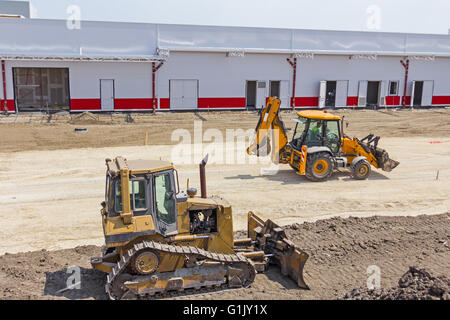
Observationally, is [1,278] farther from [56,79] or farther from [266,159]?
[56,79]

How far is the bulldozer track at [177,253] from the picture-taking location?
303 inches

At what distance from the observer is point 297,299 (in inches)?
322

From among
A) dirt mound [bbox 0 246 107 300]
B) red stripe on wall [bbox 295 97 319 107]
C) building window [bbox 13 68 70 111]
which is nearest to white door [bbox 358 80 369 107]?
red stripe on wall [bbox 295 97 319 107]

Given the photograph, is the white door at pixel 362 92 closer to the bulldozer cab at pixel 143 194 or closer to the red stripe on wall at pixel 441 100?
the red stripe on wall at pixel 441 100

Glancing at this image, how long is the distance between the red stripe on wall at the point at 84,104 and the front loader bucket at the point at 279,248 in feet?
69.1

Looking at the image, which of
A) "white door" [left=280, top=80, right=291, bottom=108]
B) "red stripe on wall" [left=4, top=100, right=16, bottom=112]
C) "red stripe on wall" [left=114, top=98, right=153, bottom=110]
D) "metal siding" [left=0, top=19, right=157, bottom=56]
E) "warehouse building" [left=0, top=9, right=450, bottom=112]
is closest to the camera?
"metal siding" [left=0, top=19, right=157, bottom=56]

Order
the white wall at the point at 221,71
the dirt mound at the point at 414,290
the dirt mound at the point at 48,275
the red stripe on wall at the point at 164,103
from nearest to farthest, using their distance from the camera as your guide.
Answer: the dirt mound at the point at 414,290, the dirt mound at the point at 48,275, the white wall at the point at 221,71, the red stripe on wall at the point at 164,103

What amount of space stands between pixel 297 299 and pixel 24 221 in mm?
7856

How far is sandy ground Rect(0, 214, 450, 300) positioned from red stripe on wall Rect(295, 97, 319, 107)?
21550 mm

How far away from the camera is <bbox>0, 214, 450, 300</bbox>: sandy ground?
834 centimetres

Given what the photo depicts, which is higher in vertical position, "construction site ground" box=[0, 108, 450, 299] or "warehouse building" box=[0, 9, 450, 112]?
"warehouse building" box=[0, 9, 450, 112]

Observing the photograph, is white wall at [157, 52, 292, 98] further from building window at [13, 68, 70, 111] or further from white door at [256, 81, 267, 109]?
building window at [13, 68, 70, 111]

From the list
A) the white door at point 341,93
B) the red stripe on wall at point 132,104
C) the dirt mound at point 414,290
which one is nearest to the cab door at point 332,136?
the dirt mound at point 414,290

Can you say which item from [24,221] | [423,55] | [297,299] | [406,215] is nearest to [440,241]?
[406,215]
